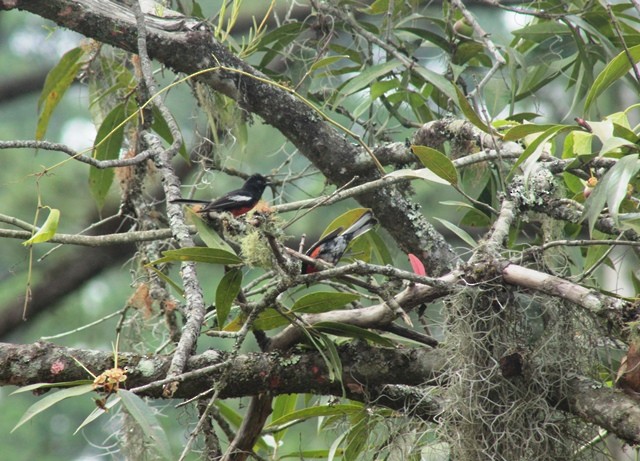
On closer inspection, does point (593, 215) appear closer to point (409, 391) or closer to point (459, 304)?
point (459, 304)

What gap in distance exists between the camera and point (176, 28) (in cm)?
263

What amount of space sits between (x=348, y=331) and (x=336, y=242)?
367 millimetres

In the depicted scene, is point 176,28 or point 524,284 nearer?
point 524,284

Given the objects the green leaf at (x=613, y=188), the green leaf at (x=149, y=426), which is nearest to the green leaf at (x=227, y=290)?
the green leaf at (x=149, y=426)

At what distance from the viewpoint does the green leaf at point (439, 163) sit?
1916 mm

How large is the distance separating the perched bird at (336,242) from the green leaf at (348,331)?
278 millimetres

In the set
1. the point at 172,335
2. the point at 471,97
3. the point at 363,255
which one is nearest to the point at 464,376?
the point at 363,255

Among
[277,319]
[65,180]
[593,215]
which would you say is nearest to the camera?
[593,215]

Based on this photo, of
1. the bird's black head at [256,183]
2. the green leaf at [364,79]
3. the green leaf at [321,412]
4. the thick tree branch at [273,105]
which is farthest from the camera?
the bird's black head at [256,183]

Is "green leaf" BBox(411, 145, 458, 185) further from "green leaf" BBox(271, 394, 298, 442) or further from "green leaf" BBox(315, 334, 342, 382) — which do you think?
"green leaf" BBox(271, 394, 298, 442)

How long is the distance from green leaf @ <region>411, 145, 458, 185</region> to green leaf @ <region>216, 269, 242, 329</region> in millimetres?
522

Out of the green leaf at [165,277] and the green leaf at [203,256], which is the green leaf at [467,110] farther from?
the green leaf at [165,277]

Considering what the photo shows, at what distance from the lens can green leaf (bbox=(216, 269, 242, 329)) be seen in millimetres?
1938

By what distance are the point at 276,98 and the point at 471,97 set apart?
2.14 ft
